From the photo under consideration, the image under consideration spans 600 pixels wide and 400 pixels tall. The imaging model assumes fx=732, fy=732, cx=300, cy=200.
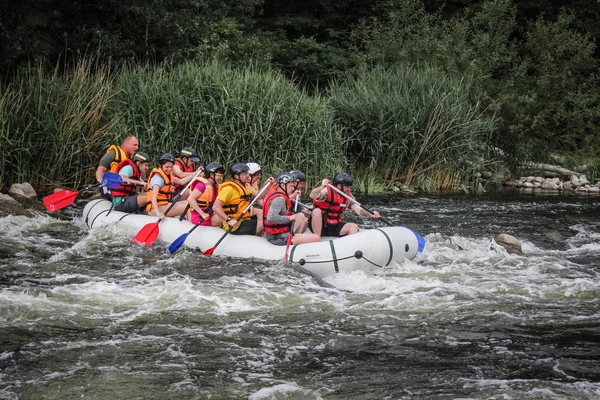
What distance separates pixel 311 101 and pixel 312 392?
9.22 meters

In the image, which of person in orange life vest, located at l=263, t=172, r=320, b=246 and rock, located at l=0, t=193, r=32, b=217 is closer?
person in orange life vest, located at l=263, t=172, r=320, b=246

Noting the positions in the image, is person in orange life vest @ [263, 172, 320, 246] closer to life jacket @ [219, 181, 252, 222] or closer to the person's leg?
the person's leg

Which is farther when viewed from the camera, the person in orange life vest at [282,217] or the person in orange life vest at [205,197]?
the person in orange life vest at [205,197]

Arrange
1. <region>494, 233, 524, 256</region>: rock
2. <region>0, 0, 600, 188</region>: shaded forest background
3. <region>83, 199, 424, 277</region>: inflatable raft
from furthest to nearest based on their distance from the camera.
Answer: <region>0, 0, 600, 188</region>: shaded forest background < <region>494, 233, 524, 256</region>: rock < <region>83, 199, 424, 277</region>: inflatable raft

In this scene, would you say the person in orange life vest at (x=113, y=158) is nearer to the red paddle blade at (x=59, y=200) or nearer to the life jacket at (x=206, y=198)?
the red paddle blade at (x=59, y=200)

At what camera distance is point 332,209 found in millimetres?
8320

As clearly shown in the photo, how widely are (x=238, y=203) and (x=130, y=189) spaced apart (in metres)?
2.24

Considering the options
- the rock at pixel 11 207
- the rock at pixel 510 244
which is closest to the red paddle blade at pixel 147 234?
the rock at pixel 11 207

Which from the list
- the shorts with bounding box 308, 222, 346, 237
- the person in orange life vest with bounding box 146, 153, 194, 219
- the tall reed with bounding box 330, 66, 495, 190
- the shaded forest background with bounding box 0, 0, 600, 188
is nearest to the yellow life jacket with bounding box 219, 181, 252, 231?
the shorts with bounding box 308, 222, 346, 237

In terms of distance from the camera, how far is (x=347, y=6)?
81.0 ft

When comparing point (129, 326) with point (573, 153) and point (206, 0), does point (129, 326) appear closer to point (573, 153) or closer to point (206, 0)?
point (206, 0)

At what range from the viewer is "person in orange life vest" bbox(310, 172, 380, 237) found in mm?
8188

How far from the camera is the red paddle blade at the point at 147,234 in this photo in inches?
342

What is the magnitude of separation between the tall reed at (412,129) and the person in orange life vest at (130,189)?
4985 mm
